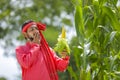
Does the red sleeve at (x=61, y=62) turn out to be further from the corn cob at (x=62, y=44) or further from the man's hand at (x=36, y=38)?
the man's hand at (x=36, y=38)

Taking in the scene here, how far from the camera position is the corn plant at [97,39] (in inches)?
137

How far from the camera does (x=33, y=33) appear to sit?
3.25m

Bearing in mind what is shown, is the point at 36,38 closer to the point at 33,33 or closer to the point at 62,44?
the point at 33,33

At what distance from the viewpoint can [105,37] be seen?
138 inches

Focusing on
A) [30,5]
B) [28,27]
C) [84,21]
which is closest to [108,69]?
[84,21]

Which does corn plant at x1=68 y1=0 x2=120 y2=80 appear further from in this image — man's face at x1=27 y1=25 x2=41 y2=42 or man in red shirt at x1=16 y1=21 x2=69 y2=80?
man's face at x1=27 y1=25 x2=41 y2=42

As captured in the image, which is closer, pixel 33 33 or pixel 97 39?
pixel 33 33

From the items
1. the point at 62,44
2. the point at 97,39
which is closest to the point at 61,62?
the point at 62,44

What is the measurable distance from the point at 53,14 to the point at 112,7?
12.6 m

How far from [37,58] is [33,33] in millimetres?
176

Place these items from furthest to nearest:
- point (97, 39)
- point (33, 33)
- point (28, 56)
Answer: point (97, 39) → point (33, 33) → point (28, 56)

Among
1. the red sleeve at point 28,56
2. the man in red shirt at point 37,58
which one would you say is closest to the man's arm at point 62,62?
the man in red shirt at point 37,58

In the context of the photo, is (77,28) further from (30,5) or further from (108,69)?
(30,5)

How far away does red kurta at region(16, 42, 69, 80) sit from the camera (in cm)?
316
